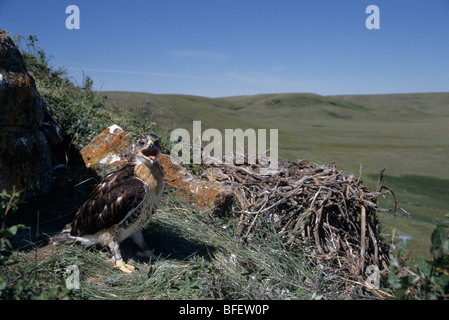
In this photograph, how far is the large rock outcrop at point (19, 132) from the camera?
3885 mm

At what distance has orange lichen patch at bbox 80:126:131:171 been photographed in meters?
5.25

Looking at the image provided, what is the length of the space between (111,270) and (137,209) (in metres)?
0.76

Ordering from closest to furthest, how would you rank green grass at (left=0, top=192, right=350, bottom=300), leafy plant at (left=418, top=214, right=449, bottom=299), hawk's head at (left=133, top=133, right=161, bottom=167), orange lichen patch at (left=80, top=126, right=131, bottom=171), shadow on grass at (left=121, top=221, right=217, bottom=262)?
leafy plant at (left=418, top=214, right=449, bottom=299) → green grass at (left=0, top=192, right=350, bottom=300) → hawk's head at (left=133, top=133, right=161, bottom=167) → shadow on grass at (left=121, top=221, right=217, bottom=262) → orange lichen patch at (left=80, top=126, right=131, bottom=171)

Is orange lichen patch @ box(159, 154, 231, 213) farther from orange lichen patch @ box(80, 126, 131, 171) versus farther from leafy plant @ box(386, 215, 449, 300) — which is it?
leafy plant @ box(386, 215, 449, 300)

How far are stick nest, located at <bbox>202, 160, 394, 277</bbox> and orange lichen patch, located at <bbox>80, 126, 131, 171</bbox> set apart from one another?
6.45 ft

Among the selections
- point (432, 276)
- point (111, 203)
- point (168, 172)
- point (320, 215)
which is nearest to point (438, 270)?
point (432, 276)

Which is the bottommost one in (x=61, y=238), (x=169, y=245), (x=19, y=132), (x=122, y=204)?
(x=169, y=245)

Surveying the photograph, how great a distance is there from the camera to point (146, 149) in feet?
12.6

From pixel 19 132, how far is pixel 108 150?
1489 millimetres

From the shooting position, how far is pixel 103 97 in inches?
322

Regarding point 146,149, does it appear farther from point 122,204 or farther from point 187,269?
point 187,269

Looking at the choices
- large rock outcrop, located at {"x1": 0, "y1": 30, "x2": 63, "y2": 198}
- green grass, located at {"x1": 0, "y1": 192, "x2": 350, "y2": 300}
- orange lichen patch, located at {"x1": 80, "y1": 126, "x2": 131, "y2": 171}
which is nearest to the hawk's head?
green grass, located at {"x1": 0, "y1": 192, "x2": 350, "y2": 300}

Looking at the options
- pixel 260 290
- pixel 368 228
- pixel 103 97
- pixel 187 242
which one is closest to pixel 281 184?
pixel 368 228

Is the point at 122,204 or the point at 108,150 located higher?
the point at 108,150
